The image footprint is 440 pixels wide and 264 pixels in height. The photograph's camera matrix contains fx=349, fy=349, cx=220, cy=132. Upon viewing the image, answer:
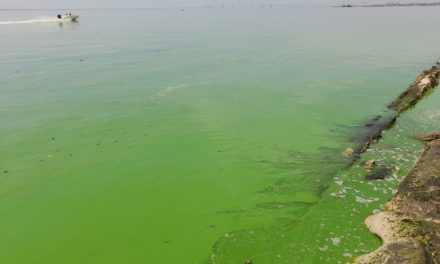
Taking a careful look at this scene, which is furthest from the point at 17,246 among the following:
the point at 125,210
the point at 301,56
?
the point at 301,56

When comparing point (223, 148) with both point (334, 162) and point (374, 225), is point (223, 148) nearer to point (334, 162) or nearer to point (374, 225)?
point (334, 162)

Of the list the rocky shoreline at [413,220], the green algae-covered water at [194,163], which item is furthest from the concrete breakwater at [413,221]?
the green algae-covered water at [194,163]

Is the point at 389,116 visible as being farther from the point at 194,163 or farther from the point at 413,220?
the point at 194,163

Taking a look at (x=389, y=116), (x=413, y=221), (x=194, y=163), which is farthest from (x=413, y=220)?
(x=389, y=116)

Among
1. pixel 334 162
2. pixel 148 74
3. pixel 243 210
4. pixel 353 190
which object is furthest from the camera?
pixel 148 74

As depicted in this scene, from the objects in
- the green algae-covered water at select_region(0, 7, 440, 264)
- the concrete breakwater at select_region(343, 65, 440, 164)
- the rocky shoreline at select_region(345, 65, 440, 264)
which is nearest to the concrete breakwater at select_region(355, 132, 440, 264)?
the rocky shoreline at select_region(345, 65, 440, 264)

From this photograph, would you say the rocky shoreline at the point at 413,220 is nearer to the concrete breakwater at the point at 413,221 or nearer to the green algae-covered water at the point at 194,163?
the concrete breakwater at the point at 413,221
